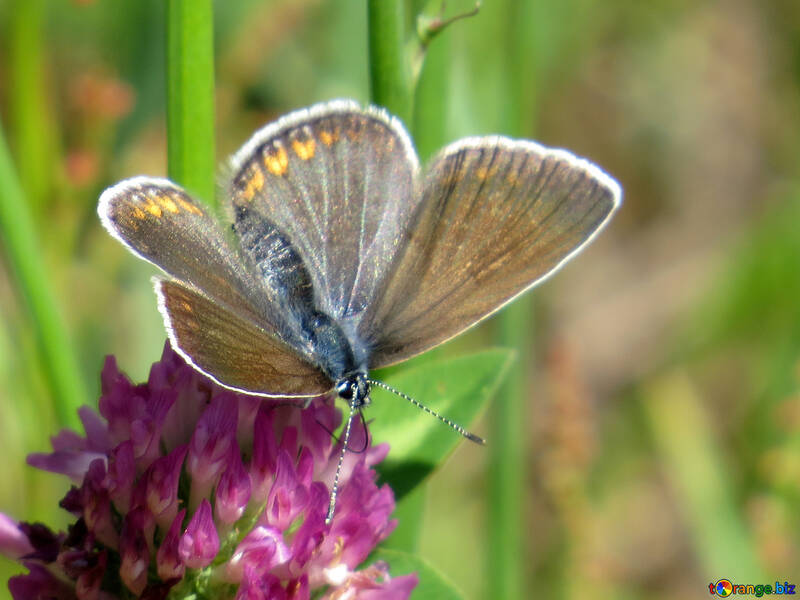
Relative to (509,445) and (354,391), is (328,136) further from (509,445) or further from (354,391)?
(509,445)

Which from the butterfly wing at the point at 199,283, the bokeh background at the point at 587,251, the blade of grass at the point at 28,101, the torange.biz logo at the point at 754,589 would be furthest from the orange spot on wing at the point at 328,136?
the torange.biz logo at the point at 754,589

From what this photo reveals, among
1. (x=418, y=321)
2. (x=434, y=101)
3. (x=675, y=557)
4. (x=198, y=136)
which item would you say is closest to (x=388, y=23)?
(x=434, y=101)

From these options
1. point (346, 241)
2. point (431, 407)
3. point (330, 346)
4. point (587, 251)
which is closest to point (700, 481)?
point (431, 407)

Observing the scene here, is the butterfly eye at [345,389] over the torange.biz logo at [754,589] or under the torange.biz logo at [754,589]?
over

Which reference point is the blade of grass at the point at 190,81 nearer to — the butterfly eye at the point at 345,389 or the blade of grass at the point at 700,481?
the butterfly eye at the point at 345,389

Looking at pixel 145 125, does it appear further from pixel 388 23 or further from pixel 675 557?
pixel 675 557

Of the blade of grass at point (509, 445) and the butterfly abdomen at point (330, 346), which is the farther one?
the blade of grass at point (509, 445)
